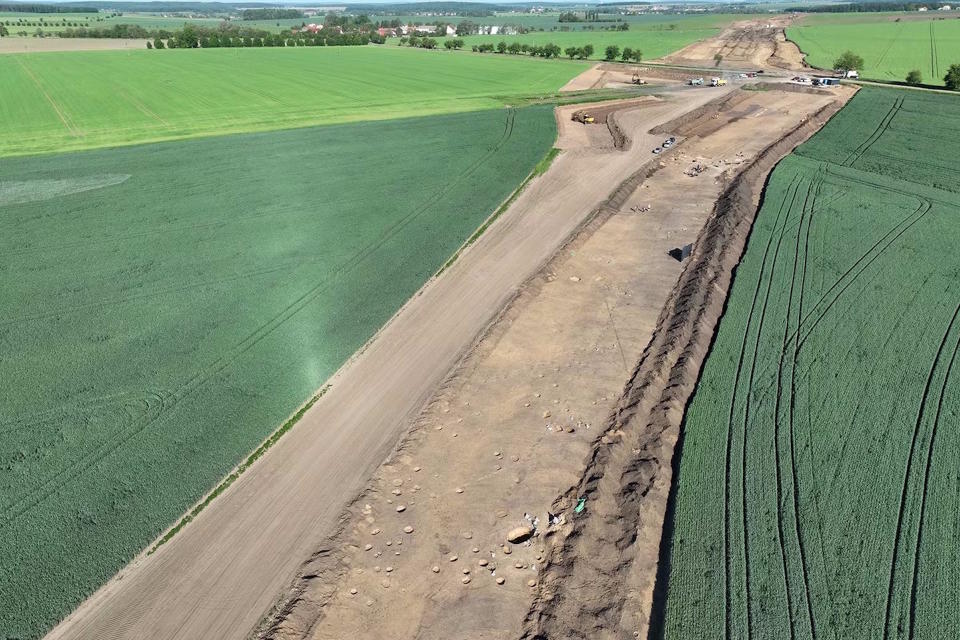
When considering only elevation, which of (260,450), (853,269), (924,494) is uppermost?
(853,269)

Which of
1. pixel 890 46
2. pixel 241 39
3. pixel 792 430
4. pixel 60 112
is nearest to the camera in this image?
pixel 792 430

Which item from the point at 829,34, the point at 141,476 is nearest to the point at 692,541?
the point at 141,476

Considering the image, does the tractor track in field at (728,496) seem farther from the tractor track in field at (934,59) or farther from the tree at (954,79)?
the tractor track in field at (934,59)

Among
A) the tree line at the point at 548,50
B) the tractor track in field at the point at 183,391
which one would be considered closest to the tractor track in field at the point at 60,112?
the tractor track in field at the point at 183,391

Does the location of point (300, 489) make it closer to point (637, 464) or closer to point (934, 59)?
point (637, 464)

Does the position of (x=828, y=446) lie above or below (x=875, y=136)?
below

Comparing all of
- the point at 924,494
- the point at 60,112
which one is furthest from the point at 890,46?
the point at 60,112
